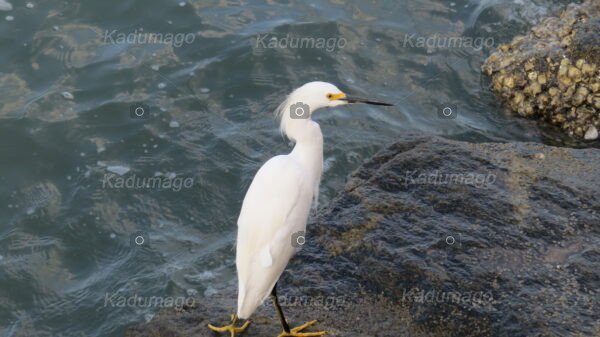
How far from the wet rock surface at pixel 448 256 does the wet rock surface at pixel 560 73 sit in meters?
1.83

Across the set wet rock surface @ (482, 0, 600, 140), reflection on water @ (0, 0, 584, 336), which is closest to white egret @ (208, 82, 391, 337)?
reflection on water @ (0, 0, 584, 336)

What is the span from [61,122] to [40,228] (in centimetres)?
171

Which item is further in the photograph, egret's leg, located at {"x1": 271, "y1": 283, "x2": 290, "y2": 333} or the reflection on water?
the reflection on water

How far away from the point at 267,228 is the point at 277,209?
0.15 metres

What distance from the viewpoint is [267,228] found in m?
4.85

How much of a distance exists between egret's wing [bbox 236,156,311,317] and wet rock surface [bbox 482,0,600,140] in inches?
162

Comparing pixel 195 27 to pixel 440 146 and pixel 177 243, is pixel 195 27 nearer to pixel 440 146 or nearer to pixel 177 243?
pixel 177 243

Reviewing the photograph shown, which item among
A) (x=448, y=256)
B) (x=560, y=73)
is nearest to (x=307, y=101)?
(x=448, y=256)

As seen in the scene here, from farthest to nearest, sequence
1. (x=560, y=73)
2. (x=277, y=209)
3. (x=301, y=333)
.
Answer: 1. (x=560, y=73)
2. (x=277, y=209)
3. (x=301, y=333)

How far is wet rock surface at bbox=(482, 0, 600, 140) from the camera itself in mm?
7727

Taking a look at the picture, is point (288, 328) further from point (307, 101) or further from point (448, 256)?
point (307, 101)

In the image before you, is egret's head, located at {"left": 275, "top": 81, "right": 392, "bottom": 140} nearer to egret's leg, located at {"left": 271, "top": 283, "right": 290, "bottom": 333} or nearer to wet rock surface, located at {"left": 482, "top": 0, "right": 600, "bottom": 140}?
egret's leg, located at {"left": 271, "top": 283, "right": 290, "bottom": 333}

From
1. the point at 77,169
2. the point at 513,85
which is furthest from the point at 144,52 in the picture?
the point at 513,85

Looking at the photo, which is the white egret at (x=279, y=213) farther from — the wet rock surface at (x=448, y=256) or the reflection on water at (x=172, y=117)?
the reflection on water at (x=172, y=117)
